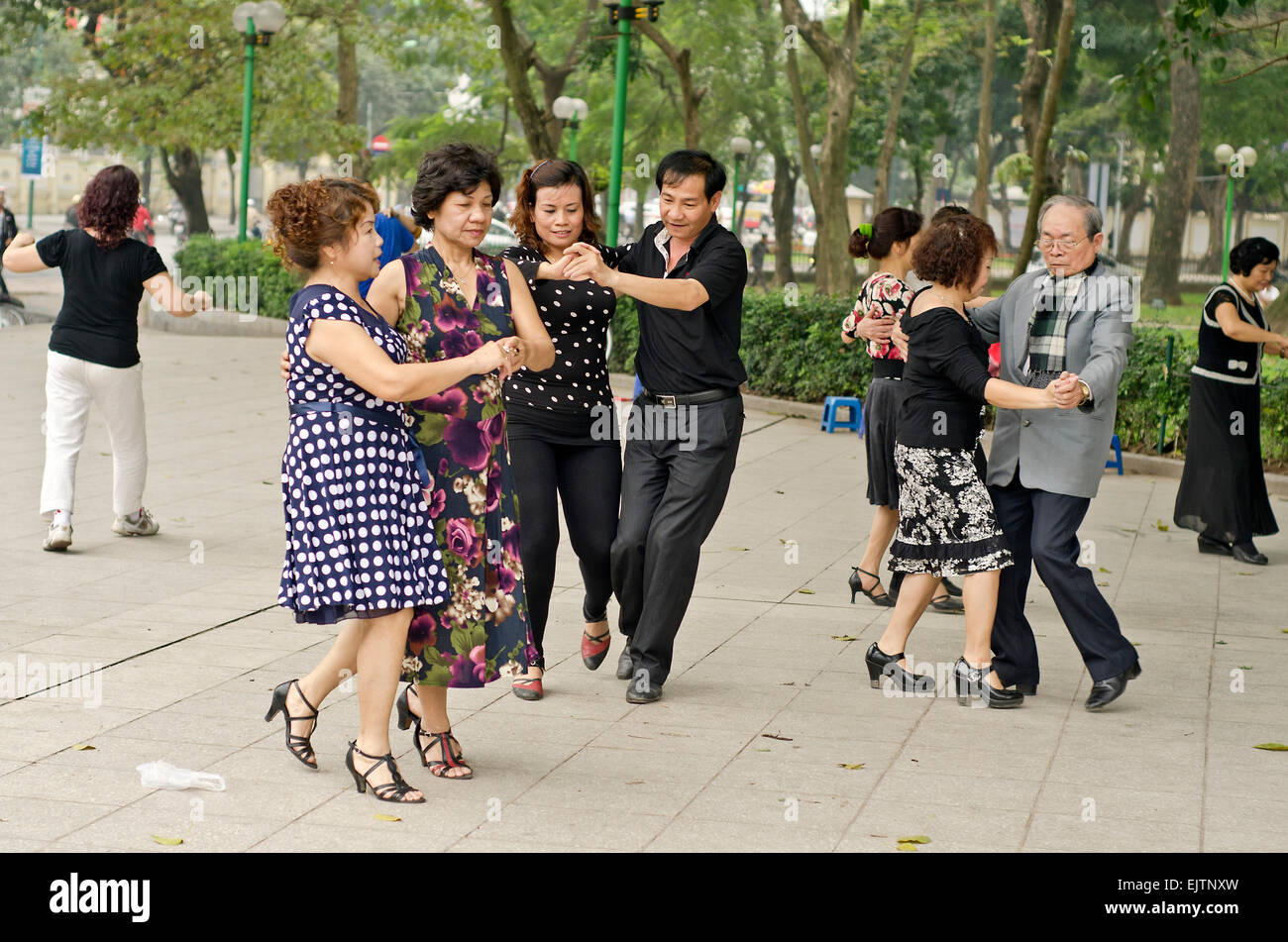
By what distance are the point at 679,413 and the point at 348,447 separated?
1.65 metres

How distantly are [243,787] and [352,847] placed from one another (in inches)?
23.7

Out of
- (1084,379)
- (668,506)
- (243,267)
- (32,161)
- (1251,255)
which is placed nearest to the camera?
(1084,379)

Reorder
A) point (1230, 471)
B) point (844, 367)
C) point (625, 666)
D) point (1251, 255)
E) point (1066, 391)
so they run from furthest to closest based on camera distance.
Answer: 1. point (844, 367)
2. point (1230, 471)
3. point (1251, 255)
4. point (625, 666)
5. point (1066, 391)

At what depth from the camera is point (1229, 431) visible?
8883 mm

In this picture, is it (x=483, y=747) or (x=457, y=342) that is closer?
(x=457, y=342)

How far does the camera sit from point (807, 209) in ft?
314

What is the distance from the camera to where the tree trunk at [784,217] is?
118 feet

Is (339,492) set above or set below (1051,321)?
below

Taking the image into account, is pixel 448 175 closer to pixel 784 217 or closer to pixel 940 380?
pixel 940 380

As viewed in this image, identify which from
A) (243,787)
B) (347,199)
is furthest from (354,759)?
(347,199)

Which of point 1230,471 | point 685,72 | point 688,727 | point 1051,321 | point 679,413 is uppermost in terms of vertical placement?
point 685,72

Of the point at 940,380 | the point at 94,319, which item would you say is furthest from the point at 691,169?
the point at 94,319

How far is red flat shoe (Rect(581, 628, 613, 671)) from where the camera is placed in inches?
237
